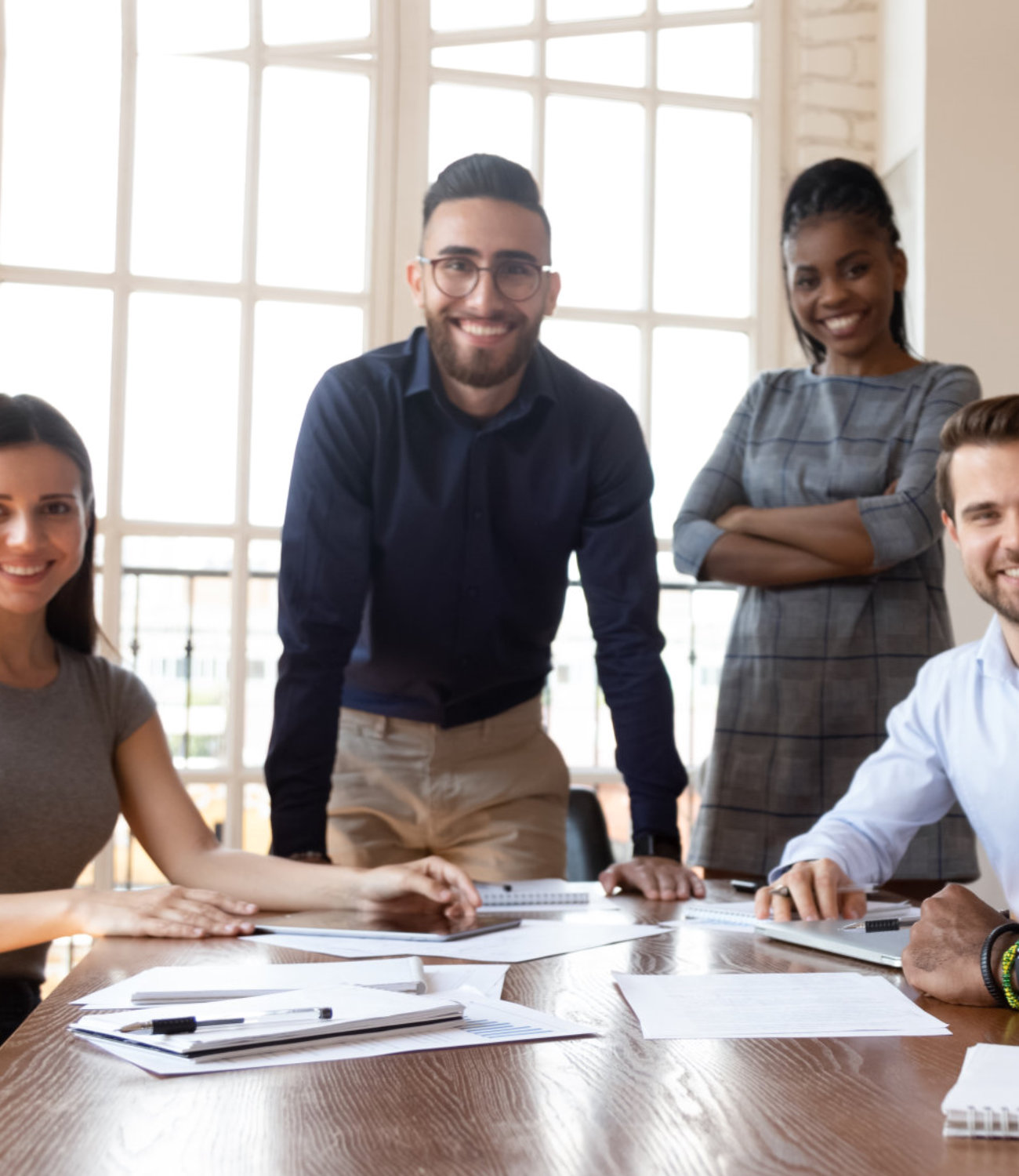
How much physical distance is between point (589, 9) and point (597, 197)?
0.54m

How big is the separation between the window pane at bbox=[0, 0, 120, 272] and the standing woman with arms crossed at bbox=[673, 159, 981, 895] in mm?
2046

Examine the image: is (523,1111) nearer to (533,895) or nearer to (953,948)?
(953,948)

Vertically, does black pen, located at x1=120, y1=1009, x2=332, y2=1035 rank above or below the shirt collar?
below

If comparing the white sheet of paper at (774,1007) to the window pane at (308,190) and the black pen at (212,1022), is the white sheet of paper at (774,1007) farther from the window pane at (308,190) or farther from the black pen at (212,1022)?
the window pane at (308,190)

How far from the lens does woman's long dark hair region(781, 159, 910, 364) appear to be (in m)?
2.25

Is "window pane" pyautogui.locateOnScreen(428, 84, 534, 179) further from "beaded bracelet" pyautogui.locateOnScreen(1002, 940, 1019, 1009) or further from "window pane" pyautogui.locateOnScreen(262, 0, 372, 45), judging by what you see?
"beaded bracelet" pyautogui.locateOnScreen(1002, 940, 1019, 1009)

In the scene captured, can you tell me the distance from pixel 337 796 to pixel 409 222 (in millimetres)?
2040

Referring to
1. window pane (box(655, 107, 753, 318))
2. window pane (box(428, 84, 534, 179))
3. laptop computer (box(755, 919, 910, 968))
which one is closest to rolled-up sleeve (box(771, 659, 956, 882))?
laptop computer (box(755, 919, 910, 968))

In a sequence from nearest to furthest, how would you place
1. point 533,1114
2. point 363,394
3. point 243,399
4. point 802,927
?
point 533,1114, point 802,927, point 363,394, point 243,399

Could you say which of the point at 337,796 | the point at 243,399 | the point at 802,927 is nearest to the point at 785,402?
the point at 337,796

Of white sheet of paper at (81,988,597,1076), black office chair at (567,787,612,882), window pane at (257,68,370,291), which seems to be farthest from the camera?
window pane at (257,68,370,291)

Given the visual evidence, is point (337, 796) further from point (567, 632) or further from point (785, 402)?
point (567, 632)

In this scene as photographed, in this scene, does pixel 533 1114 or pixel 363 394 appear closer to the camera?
pixel 533 1114

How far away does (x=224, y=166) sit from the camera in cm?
363
